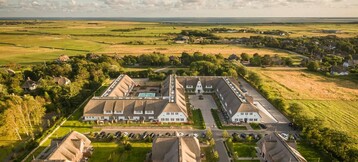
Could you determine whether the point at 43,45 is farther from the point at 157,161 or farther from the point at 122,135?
the point at 157,161

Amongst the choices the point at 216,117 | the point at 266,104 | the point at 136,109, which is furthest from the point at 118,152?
the point at 266,104

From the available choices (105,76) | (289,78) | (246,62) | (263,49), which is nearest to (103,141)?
(105,76)

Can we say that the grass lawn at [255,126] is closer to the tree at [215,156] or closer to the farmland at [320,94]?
the farmland at [320,94]

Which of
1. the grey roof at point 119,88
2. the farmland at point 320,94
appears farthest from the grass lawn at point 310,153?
the grey roof at point 119,88

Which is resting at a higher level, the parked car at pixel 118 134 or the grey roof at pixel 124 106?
the grey roof at pixel 124 106

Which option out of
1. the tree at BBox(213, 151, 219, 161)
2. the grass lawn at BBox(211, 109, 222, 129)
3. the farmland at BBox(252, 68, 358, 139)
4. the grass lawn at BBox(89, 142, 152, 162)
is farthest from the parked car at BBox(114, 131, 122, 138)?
the farmland at BBox(252, 68, 358, 139)

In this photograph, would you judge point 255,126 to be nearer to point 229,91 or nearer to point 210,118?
point 210,118
